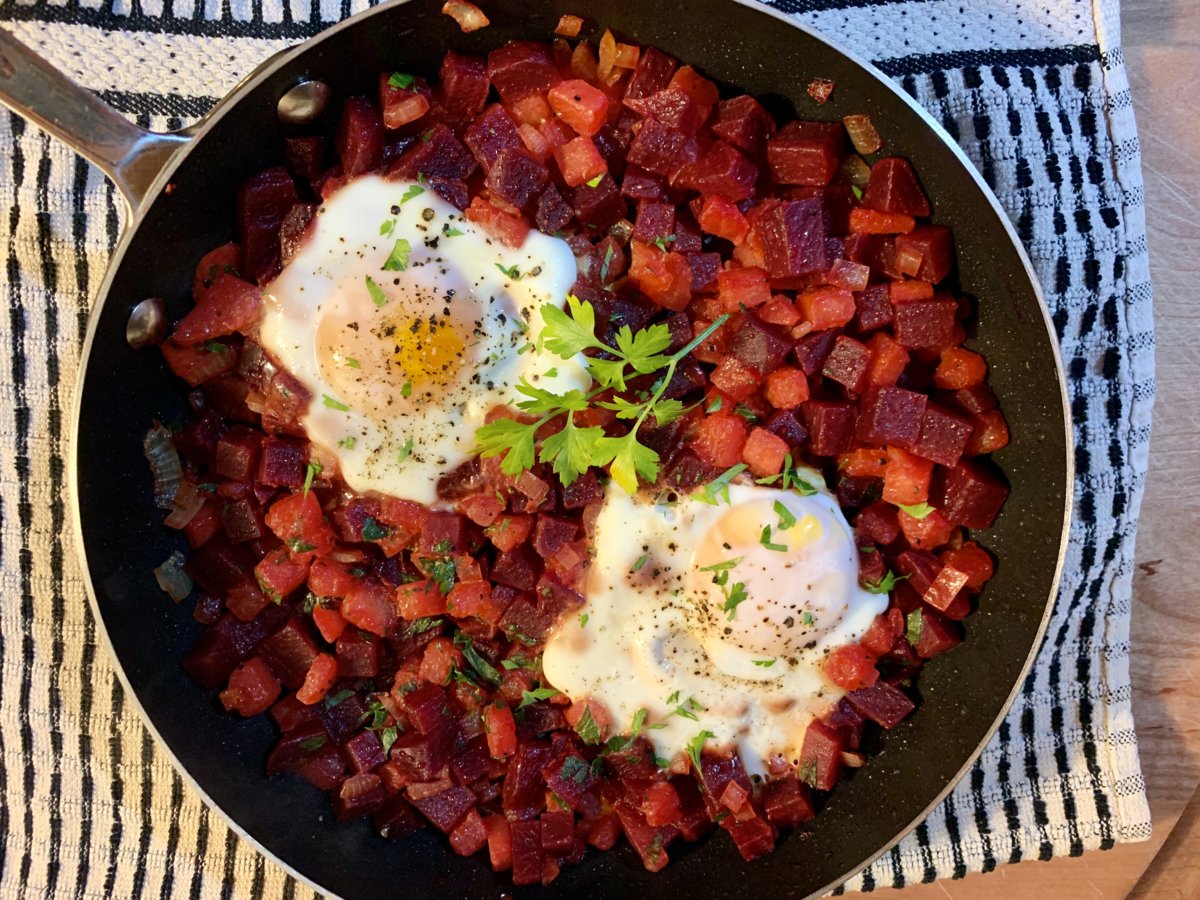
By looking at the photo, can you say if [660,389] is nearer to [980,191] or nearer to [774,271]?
[774,271]

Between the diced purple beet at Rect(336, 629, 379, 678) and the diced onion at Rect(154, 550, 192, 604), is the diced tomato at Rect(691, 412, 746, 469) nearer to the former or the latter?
the diced purple beet at Rect(336, 629, 379, 678)

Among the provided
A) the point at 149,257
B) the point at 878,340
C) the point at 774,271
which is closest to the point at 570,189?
the point at 774,271

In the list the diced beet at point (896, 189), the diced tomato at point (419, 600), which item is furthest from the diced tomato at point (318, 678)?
the diced beet at point (896, 189)

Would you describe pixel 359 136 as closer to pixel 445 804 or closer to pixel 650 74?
pixel 650 74

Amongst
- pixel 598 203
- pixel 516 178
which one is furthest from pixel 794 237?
pixel 516 178

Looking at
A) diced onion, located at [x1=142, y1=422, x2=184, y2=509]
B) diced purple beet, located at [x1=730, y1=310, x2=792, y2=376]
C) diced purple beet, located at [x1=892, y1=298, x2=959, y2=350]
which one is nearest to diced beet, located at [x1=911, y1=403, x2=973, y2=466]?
diced purple beet, located at [x1=892, y1=298, x2=959, y2=350]

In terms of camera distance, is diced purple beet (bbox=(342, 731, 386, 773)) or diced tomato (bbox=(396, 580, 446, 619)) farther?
diced purple beet (bbox=(342, 731, 386, 773))
